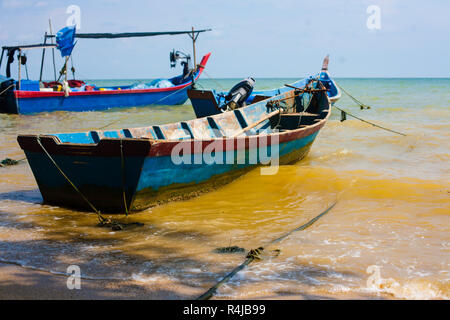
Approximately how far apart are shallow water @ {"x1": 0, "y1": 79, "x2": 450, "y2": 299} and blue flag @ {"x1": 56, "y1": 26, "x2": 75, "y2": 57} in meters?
11.6

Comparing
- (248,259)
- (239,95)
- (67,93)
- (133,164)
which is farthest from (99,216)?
(67,93)

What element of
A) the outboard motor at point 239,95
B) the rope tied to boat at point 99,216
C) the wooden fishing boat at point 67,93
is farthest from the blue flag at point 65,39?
the rope tied to boat at point 99,216

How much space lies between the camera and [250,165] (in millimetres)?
8438

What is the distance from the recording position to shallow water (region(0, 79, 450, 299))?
4.21 metres

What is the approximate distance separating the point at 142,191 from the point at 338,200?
3.47 meters

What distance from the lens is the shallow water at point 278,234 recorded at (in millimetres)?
4215

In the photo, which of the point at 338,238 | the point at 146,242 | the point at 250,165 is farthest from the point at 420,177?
the point at 146,242

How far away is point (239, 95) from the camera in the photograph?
13.7 meters

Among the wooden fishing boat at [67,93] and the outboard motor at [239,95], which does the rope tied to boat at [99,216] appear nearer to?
the outboard motor at [239,95]

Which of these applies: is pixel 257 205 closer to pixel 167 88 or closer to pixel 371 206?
pixel 371 206

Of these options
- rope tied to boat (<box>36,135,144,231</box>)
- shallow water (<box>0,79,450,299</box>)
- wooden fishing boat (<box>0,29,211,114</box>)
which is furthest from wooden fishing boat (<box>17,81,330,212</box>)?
wooden fishing boat (<box>0,29,211,114</box>)

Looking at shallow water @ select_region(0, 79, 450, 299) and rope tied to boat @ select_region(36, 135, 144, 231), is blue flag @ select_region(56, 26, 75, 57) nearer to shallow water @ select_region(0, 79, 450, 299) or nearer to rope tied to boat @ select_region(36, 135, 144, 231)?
shallow water @ select_region(0, 79, 450, 299)

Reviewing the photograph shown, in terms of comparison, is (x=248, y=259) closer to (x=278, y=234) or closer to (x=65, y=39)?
(x=278, y=234)

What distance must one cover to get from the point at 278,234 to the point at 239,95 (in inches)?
341
